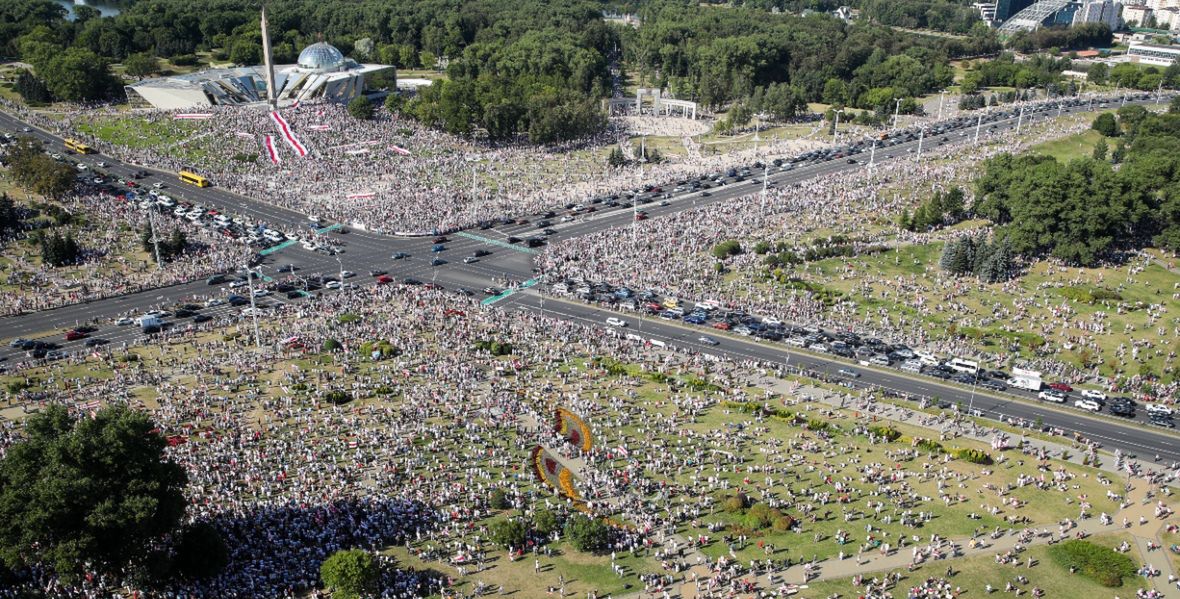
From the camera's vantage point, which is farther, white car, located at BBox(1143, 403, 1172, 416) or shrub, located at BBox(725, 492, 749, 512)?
white car, located at BBox(1143, 403, 1172, 416)

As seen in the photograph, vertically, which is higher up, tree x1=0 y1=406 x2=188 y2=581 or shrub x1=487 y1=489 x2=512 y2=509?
tree x1=0 y1=406 x2=188 y2=581

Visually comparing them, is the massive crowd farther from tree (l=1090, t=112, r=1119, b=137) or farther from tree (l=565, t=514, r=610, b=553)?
tree (l=565, t=514, r=610, b=553)

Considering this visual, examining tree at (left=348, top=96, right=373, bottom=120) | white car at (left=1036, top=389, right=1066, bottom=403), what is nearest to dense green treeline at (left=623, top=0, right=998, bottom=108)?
tree at (left=348, top=96, right=373, bottom=120)

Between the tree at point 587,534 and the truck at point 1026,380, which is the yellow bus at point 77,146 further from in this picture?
the truck at point 1026,380

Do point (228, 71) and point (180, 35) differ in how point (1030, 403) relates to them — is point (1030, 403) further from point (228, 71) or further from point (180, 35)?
point (180, 35)

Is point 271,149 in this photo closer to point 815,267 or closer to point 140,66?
point 140,66

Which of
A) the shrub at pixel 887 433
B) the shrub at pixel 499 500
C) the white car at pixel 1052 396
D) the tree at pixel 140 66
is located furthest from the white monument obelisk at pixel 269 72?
the white car at pixel 1052 396
